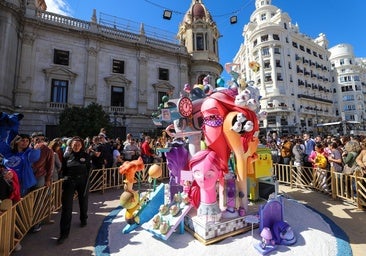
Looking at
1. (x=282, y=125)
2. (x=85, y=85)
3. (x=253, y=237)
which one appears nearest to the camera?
(x=253, y=237)

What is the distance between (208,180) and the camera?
3990 millimetres

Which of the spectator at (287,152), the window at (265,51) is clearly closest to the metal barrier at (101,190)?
the spectator at (287,152)

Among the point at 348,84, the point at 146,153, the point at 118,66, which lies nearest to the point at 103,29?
the point at 118,66

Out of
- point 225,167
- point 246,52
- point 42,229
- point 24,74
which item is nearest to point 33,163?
point 42,229

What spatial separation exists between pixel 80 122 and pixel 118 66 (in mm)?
9038

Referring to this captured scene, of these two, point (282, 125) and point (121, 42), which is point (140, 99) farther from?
point (282, 125)

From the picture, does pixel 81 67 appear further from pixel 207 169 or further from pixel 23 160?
pixel 207 169

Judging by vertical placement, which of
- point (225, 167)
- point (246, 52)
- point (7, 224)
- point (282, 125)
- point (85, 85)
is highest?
point (246, 52)

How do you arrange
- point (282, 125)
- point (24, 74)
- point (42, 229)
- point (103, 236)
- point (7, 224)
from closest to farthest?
point (7, 224), point (103, 236), point (42, 229), point (24, 74), point (282, 125)

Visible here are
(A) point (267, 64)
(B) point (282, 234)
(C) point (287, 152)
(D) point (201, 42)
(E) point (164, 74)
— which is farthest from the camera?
(A) point (267, 64)

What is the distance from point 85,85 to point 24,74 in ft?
15.9

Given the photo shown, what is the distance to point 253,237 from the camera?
397 centimetres

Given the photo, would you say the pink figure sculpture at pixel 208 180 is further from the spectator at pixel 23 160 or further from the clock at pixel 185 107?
the spectator at pixel 23 160

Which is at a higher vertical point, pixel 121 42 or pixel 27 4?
pixel 27 4
